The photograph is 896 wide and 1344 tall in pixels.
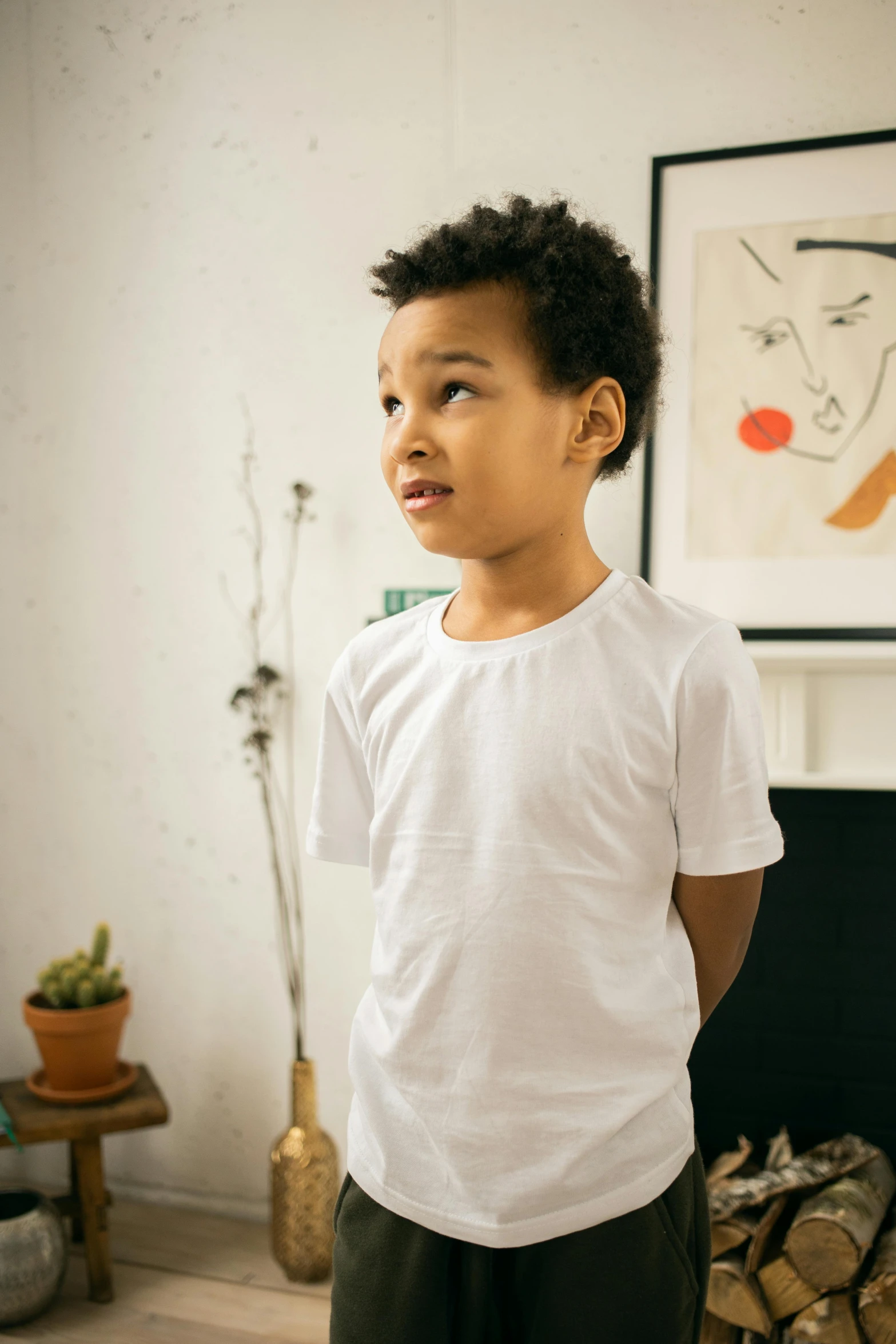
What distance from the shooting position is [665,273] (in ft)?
5.38

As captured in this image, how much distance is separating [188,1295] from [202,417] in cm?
160

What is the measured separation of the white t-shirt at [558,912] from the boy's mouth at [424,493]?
13 centimetres

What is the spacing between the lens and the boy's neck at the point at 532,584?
32.4 inches

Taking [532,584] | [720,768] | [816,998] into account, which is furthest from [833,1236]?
[532,584]

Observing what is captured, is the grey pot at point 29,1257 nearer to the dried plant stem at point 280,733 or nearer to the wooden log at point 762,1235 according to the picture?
the dried plant stem at point 280,733

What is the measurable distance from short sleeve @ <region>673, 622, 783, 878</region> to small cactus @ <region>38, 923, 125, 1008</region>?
140 centimetres

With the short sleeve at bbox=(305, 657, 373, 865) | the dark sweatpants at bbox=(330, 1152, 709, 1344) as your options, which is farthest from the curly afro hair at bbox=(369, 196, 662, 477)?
the dark sweatpants at bbox=(330, 1152, 709, 1344)

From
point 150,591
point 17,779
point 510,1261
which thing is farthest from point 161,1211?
point 510,1261

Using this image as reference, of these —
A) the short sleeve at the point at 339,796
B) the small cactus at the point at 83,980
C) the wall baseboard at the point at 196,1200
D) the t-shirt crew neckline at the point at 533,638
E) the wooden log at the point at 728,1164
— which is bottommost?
the wall baseboard at the point at 196,1200

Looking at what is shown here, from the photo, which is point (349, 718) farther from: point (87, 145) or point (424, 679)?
point (87, 145)

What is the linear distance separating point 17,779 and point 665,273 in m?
1.62

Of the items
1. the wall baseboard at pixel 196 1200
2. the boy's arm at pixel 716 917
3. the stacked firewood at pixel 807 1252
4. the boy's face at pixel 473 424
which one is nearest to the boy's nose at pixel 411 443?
the boy's face at pixel 473 424

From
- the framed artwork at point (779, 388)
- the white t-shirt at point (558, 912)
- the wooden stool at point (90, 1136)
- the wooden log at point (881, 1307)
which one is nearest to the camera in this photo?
the white t-shirt at point (558, 912)

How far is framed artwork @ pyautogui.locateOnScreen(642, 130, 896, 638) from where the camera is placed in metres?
1.55
